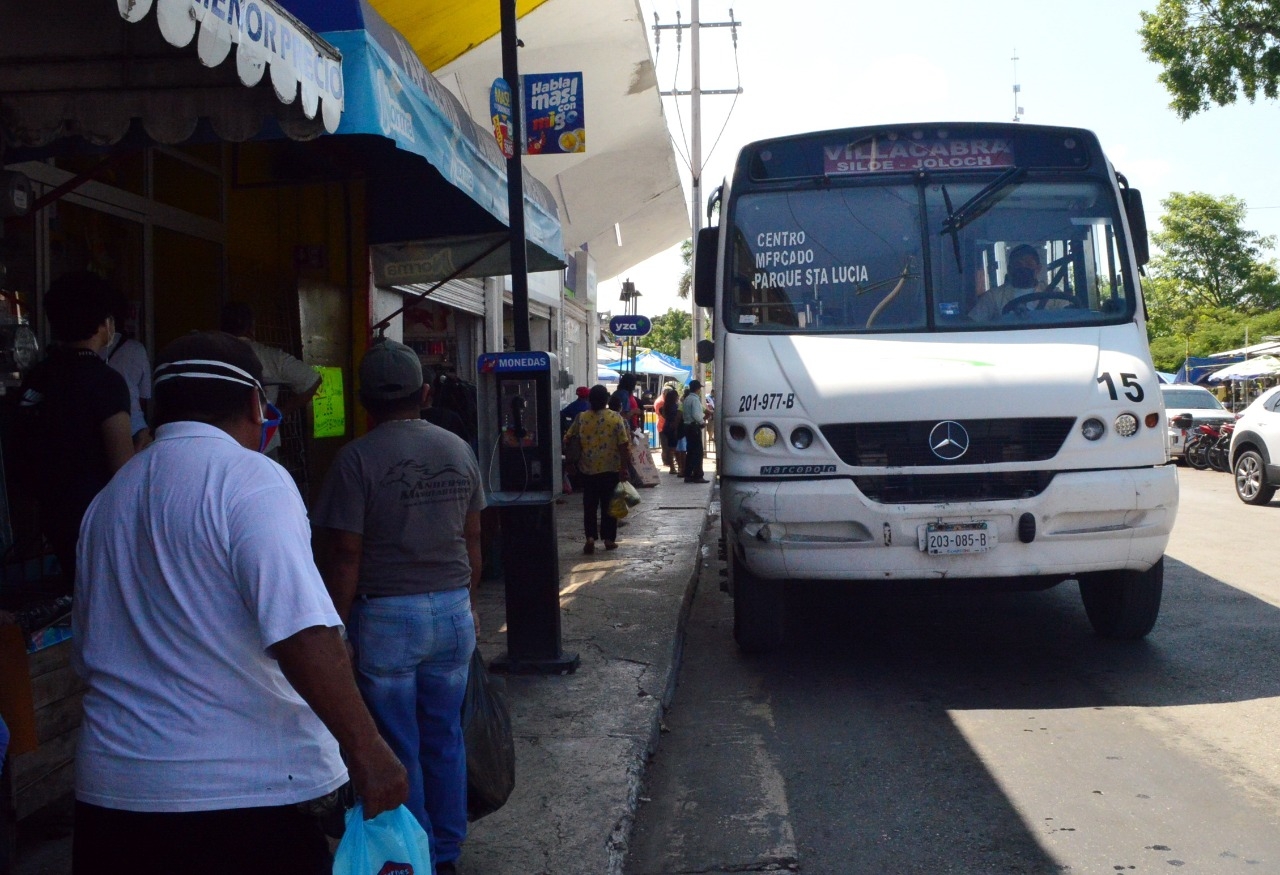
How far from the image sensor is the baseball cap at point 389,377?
3.62 m

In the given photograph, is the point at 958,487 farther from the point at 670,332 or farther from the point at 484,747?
the point at 670,332

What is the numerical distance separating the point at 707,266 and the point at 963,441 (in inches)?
77.3

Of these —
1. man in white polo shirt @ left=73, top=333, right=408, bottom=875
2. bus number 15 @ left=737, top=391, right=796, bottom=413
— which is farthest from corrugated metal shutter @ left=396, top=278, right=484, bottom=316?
man in white polo shirt @ left=73, top=333, right=408, bottom=875

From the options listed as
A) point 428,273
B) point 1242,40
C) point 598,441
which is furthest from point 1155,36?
point 428,273

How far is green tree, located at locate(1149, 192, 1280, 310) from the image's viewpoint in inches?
2357

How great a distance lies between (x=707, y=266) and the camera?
7281 millimetres

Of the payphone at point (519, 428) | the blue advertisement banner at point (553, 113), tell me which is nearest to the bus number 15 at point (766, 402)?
the payphone at point (519, 428)

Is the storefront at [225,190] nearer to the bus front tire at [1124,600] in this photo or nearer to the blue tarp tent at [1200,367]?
the bus front tire at [1124,600]

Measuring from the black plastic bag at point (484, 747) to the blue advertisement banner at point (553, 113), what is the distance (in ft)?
25.4

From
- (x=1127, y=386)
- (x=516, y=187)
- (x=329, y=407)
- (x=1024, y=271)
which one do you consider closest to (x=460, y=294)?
(x=329, y=407)

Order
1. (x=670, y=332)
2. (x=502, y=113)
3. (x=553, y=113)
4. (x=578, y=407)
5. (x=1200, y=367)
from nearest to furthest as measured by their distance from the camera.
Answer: (x=502, y=113)
(x=553, y=113)
(x=578, y=407)
(x=1200, y=367)
(x=670, y=332)

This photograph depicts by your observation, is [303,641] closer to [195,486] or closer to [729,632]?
[195,486]

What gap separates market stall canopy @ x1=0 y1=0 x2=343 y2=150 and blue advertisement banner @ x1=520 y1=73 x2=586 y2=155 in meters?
6.70

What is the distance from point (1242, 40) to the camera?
1922 cm
